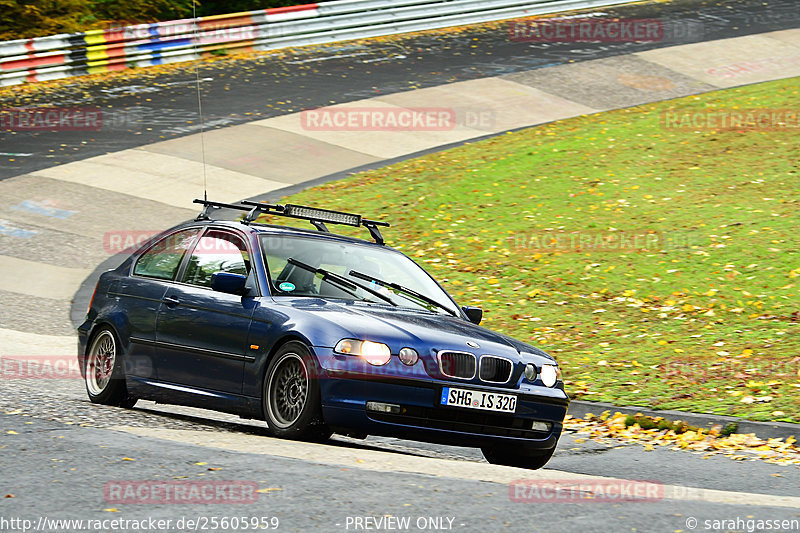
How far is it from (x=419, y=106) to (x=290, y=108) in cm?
261

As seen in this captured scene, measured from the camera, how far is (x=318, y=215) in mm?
8578

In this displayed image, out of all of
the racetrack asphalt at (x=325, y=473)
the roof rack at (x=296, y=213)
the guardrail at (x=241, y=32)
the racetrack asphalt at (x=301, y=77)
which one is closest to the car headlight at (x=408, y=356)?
the racetrack asphalt at (x=325, y=473)

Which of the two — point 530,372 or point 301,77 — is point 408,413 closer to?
point 530,372

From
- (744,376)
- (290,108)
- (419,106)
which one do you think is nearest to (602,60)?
(419,106)

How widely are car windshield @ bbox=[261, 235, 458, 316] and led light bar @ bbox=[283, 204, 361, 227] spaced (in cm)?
24

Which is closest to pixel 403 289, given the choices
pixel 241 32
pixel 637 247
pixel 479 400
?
pixel 479 400

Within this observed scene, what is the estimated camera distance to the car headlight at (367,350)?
6.96 m

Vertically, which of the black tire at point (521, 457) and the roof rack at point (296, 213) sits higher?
the roof rack at point (296, 213)

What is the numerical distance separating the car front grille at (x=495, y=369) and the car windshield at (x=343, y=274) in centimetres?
98

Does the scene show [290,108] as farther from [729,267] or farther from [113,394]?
[113,394]

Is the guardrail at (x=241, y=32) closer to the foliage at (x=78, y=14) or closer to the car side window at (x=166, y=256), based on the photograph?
the foliage at (x=78, y=14)

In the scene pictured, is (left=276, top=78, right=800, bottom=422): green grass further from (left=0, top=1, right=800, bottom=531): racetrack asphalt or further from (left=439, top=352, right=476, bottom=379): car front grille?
(left=439, top=352, right=476, bottom=379): car front grille

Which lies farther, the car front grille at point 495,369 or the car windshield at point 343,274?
the car windshield at point 343,274

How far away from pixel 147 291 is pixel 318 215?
141 cm
